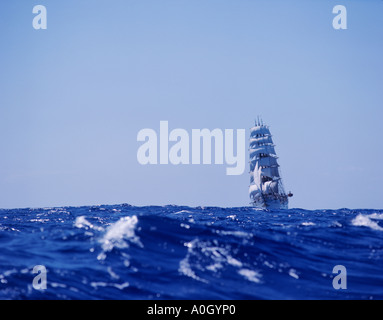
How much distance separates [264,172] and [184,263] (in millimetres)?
93164

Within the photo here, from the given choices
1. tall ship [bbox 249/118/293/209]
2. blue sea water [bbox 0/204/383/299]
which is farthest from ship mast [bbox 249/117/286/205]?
blue sea water [bbox 0/204/383/299]

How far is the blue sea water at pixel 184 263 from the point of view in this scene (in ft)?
23.4

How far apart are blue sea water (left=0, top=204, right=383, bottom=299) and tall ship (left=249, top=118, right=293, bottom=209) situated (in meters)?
87.7

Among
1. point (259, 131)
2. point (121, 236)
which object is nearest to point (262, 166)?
point (259, 131)

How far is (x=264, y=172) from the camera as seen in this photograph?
100250 mm

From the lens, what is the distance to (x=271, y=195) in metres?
100

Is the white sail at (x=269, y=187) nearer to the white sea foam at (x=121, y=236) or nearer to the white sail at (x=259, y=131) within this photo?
the white sail at (x=259, y=131)

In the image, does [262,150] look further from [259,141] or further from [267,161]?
[267,161]

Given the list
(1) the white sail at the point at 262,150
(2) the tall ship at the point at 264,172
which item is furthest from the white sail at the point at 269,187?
(1) the white sail at the point at 262,150

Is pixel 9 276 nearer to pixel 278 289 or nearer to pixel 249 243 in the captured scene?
pixel 278 289

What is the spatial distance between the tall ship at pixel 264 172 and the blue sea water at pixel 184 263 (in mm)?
87713

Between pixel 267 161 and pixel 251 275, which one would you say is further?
pixel 267 161
